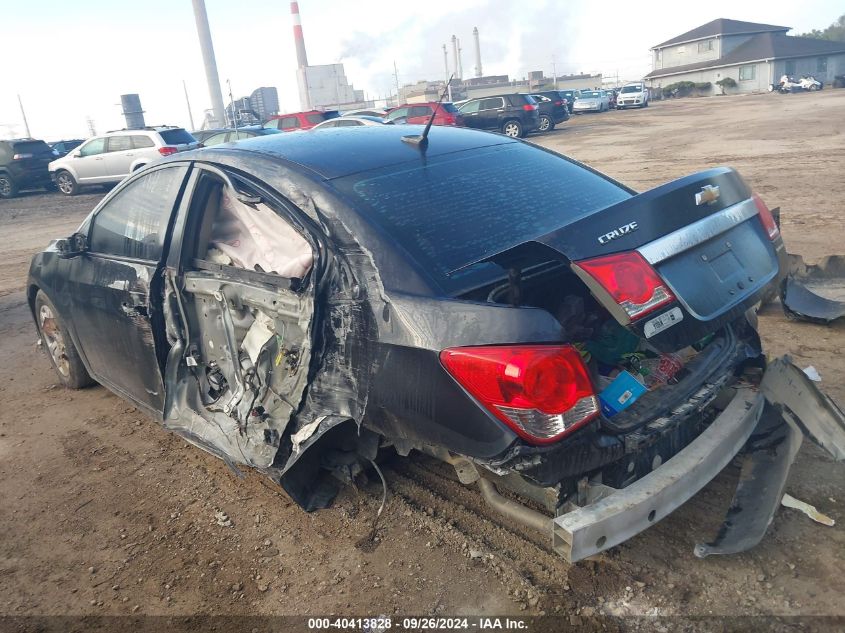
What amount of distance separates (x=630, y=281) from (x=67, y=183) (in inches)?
767

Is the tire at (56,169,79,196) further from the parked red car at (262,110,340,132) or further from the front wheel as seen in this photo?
the front wheel

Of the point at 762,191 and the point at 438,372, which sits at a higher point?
the point at 438,372

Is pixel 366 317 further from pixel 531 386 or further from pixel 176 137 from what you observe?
pixel 176 137

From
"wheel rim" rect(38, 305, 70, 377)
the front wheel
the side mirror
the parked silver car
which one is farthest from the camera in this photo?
the parked silver car

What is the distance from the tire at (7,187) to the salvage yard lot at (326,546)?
57.8 ft

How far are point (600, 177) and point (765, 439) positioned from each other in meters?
1.53

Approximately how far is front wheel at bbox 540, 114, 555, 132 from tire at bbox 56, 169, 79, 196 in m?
16.7

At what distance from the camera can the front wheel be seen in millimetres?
25469

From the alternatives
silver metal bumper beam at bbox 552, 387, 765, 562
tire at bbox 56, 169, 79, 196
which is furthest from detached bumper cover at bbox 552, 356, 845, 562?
tire at bbox 56, 169, 79, 196

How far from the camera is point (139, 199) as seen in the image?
3.51m

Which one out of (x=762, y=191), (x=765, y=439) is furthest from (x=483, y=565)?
(x=762, y=191)

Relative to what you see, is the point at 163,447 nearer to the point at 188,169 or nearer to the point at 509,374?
the point at 188,169

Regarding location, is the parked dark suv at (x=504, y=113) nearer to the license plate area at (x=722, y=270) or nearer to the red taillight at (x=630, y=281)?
the license plate area at (x=722, y=270)

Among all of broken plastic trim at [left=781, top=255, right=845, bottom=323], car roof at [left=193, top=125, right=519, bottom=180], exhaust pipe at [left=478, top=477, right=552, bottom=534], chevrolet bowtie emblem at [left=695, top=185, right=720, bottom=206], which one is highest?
car roof at [left=193, top=125, right=519, bottom=180]
